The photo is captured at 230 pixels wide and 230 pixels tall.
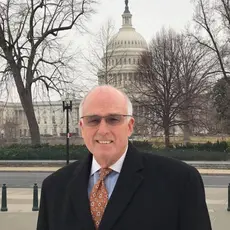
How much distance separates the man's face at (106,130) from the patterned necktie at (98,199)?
0.12 meters

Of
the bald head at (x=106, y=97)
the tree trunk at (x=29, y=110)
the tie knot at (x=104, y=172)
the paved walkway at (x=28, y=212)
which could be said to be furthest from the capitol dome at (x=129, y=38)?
the tie knot at (x=104, y=172)

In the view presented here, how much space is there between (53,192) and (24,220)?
8.96 metres

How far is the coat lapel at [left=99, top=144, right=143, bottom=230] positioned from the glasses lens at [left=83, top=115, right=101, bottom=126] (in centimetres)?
28

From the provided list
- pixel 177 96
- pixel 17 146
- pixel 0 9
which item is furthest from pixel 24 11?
pixel 177 96

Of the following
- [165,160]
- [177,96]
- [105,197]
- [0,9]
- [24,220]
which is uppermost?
[0,9]

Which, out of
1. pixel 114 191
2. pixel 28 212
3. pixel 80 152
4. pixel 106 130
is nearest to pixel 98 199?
pixel 114 191

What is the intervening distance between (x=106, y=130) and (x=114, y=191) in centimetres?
36

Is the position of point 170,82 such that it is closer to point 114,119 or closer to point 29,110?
point 29,110

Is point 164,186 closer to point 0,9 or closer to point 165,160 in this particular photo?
point 165,160

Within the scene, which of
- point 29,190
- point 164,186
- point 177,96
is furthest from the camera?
point 177,96

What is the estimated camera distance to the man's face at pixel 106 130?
2818 millimetres

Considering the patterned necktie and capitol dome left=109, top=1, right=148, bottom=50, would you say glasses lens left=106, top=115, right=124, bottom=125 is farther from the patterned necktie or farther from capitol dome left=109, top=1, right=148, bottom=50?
capitol dome left=109, top=1, right=148, bottom=50

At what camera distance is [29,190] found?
1864 centimetres

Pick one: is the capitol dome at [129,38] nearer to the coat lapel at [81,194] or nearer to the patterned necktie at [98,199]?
the coat lapel at [81,194]
